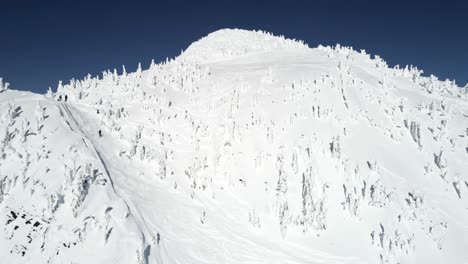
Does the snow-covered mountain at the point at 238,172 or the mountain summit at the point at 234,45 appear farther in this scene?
the mountain summit at the point at 234,45

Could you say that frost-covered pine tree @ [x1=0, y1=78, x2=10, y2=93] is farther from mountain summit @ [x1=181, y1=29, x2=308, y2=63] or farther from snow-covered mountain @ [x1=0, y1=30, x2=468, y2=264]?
mountain summit @ [x1=181, y1=29, x2=308, y2=63]

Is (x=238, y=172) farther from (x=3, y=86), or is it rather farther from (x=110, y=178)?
(x=3, y=86)

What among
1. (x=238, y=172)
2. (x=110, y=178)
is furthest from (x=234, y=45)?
(x=110, y=178)

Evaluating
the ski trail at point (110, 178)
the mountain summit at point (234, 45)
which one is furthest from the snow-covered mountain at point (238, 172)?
the mountain summit at point (234, 45)

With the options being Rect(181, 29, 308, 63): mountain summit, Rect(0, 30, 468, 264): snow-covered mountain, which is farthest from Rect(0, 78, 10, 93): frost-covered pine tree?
Rect(181, 29, 308, 63): mountain summit

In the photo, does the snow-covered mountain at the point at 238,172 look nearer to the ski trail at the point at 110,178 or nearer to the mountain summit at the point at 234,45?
the ski trail at the point at 110,178

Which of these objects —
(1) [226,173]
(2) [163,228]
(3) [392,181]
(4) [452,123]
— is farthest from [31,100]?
(4) [452,123]

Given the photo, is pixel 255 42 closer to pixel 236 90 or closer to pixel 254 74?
pixel 254 74

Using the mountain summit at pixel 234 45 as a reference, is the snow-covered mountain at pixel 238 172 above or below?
below
